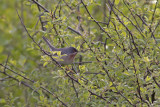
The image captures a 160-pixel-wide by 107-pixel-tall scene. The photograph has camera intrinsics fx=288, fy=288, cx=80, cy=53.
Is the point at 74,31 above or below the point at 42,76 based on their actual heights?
above

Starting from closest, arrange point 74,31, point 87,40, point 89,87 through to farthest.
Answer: point 89,87, point 87,40, point 74,31

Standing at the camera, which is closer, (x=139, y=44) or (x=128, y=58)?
(x=128, y=58)

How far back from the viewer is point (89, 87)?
14.1 feet

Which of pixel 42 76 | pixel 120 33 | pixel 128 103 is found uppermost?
pixel 120 33

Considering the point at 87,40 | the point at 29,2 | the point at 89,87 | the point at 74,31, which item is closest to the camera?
the point at 89,87

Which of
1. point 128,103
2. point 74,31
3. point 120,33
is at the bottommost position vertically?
point 128,103

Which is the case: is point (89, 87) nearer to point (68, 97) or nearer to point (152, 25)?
point (68, 97)

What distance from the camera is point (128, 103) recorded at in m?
4.34

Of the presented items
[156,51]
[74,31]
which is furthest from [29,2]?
[156,51]

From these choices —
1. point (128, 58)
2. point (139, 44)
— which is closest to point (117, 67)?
point (128, 58)

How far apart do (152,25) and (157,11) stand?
0.28 meters

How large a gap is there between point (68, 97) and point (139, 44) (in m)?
1.53

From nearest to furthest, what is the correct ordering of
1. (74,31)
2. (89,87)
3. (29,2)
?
(89,87), (29,2), (74,31)

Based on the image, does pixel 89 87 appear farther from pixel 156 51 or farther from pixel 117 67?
pixel 156 51
